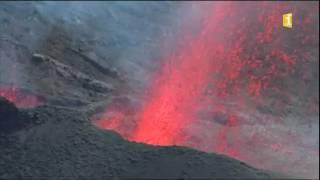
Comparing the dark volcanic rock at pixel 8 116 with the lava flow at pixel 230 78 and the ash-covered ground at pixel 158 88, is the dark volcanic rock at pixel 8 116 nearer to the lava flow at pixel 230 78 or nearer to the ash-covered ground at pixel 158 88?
the ash-covered ground at pixel 158 88

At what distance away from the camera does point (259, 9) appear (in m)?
25.0

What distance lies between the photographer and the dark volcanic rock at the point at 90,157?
10195 millimetres

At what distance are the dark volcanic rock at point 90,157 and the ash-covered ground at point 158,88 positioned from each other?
1.2 inches

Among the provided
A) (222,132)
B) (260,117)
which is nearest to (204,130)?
(222,132)

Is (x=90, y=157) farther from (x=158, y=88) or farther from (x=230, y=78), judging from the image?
(x=230, y=78)

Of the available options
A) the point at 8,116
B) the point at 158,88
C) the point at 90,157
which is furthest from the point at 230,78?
the point at 90,157

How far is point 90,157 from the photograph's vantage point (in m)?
11.2

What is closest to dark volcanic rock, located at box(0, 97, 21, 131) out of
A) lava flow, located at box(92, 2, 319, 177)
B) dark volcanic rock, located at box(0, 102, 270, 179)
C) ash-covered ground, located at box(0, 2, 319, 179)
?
ash-covered ground, located at box(0, 2, 319, 179)

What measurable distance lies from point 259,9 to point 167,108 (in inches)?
341

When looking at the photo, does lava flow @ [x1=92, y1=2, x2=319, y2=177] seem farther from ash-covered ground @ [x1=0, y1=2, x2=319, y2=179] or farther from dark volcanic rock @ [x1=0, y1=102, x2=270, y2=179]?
dark volcanic rock @ [x1=0, y1=102, x2=270, y2=179]

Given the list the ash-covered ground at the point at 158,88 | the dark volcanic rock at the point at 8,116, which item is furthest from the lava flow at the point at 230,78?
the dark volcanic rock at the point at 8,116

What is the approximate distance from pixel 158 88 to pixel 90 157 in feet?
30.5

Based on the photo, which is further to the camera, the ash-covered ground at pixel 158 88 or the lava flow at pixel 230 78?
the lava flow at pixel 230 78

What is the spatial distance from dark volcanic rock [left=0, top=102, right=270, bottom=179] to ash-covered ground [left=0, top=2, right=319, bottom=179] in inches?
1.2
